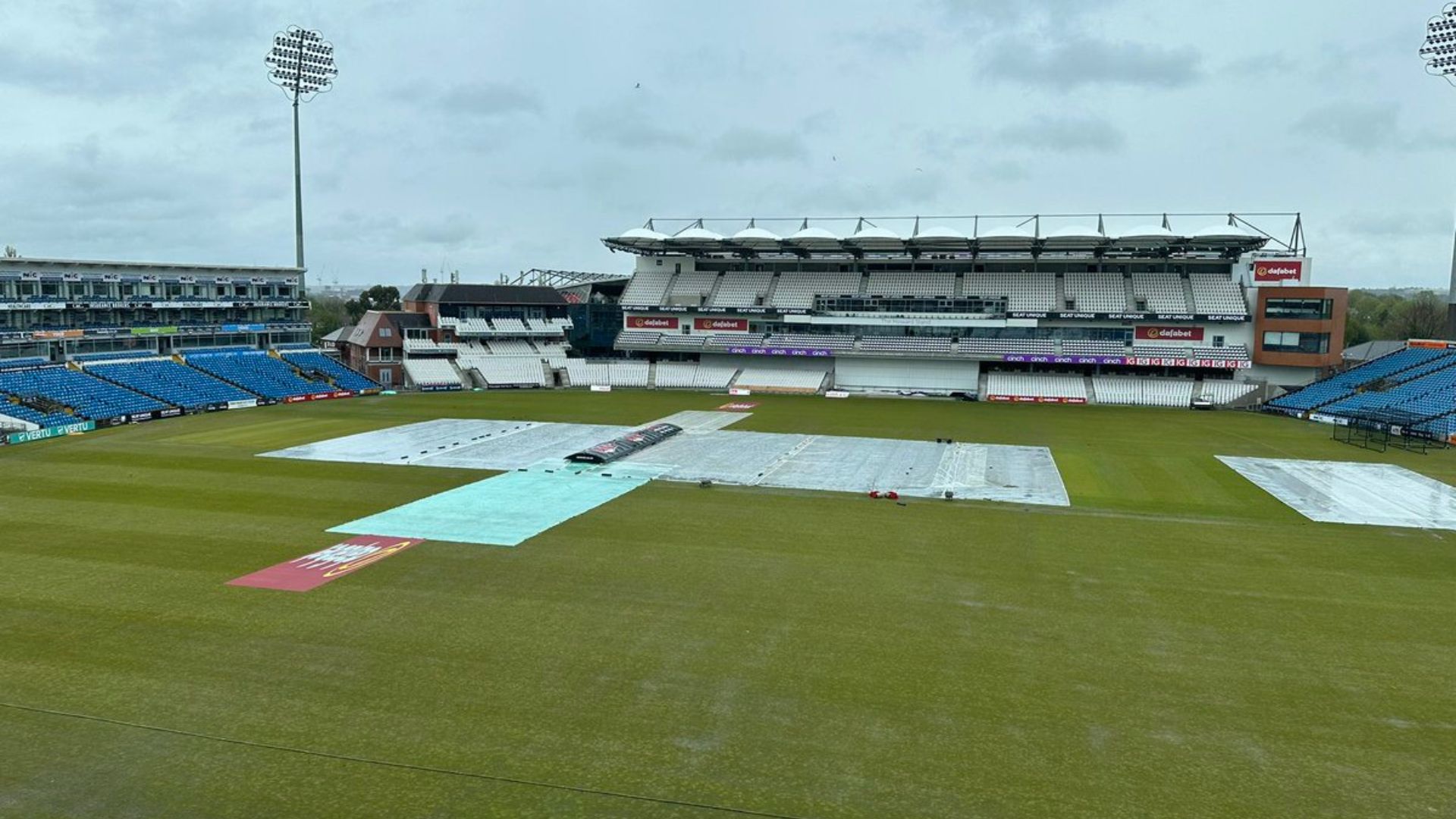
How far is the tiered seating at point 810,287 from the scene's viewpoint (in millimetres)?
73625

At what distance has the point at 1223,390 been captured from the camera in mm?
61281

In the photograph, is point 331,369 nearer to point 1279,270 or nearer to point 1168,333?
point 1168,333

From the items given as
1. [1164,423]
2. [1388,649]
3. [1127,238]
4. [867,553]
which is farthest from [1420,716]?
[1127,238]

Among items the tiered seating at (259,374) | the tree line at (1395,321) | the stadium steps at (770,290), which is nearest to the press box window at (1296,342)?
the tree line at (1395,321)

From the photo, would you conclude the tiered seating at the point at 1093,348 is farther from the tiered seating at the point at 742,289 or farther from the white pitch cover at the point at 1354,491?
the white pitch cover at the point at 1354,491

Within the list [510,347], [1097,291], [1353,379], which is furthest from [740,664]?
[510,347]

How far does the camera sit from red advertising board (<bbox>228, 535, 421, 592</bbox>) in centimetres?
1817

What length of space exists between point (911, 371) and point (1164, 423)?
75.1 ft

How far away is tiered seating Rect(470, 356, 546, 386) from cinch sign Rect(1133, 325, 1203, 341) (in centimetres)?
4923

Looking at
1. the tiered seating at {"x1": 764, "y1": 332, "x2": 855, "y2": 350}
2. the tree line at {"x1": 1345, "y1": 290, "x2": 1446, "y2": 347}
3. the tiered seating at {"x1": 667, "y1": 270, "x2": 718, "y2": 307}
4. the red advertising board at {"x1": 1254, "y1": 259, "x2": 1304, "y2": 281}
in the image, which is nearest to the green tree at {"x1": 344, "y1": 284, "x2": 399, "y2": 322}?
the tiered seating at {"x1": 667, "y1": 270, "x2": 718, "y2": 307}

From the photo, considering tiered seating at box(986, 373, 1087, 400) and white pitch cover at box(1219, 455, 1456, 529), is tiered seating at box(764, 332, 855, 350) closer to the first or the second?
tiered seating at box(986, 373, 1087, 400)

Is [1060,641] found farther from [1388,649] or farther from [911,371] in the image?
[911,371]

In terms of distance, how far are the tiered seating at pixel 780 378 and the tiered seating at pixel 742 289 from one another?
5.95 m

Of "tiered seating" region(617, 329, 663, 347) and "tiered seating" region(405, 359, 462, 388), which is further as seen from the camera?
"tiered seating" region(617, 329, 663, 347)
